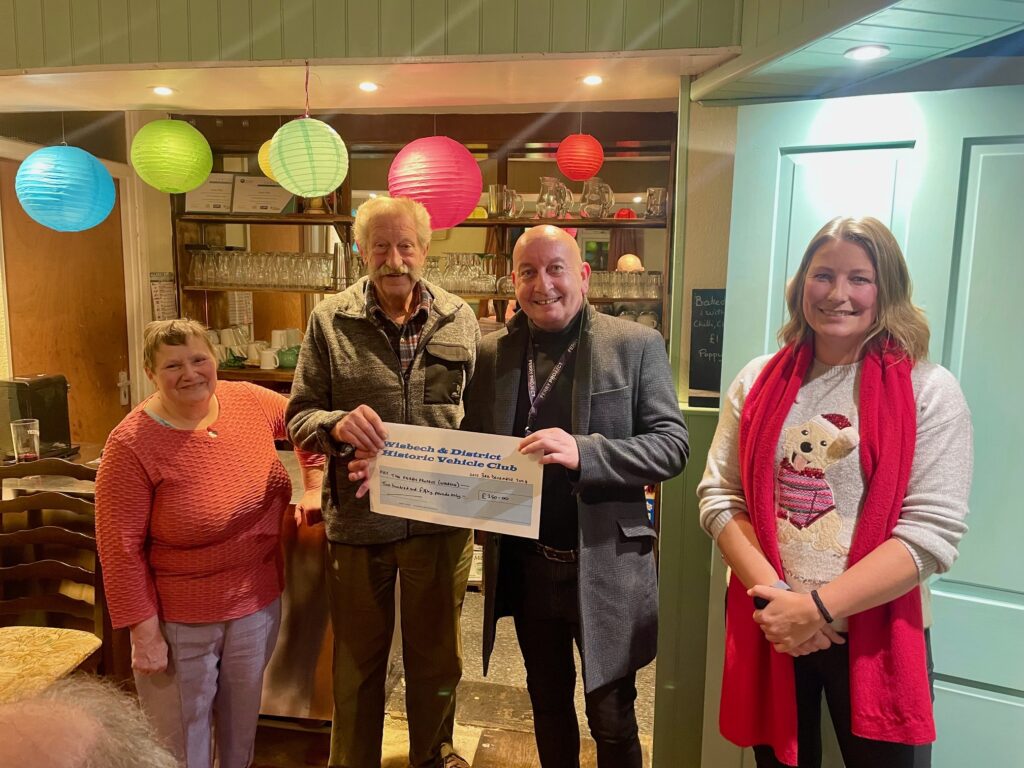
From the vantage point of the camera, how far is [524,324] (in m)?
1.60

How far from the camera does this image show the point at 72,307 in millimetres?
3959

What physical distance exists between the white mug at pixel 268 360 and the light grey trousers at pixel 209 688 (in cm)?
248

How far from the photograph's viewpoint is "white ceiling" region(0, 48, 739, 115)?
1939 mm

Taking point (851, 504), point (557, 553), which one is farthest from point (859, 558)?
point (557, 553)

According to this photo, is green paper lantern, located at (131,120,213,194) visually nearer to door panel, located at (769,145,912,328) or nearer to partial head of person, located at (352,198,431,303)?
partial head of person, located at (352,198,431,303)

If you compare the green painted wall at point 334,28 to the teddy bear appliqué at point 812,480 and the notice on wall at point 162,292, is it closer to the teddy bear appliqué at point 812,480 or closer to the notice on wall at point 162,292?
the teddy bear appliqué at point 812,480

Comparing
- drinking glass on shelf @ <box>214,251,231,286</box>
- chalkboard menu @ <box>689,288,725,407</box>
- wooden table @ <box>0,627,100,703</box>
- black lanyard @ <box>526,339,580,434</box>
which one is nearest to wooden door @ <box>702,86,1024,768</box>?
chalkboard menu @ <box>689,288,725,407</box>

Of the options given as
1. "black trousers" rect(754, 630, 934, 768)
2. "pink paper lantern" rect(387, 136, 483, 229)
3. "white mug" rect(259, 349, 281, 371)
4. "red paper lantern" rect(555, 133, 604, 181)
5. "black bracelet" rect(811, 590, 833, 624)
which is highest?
"red paper lantern" rect(555, 133, 604, 181)

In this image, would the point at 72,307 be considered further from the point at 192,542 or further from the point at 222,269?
the point at 192,542

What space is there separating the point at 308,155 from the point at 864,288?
186 cm

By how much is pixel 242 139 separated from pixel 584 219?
2029 millimetres

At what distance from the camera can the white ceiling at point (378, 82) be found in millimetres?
1939

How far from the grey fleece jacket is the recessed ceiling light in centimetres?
110

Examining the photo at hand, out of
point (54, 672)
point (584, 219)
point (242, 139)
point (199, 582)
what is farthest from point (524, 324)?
point (242, 139)
